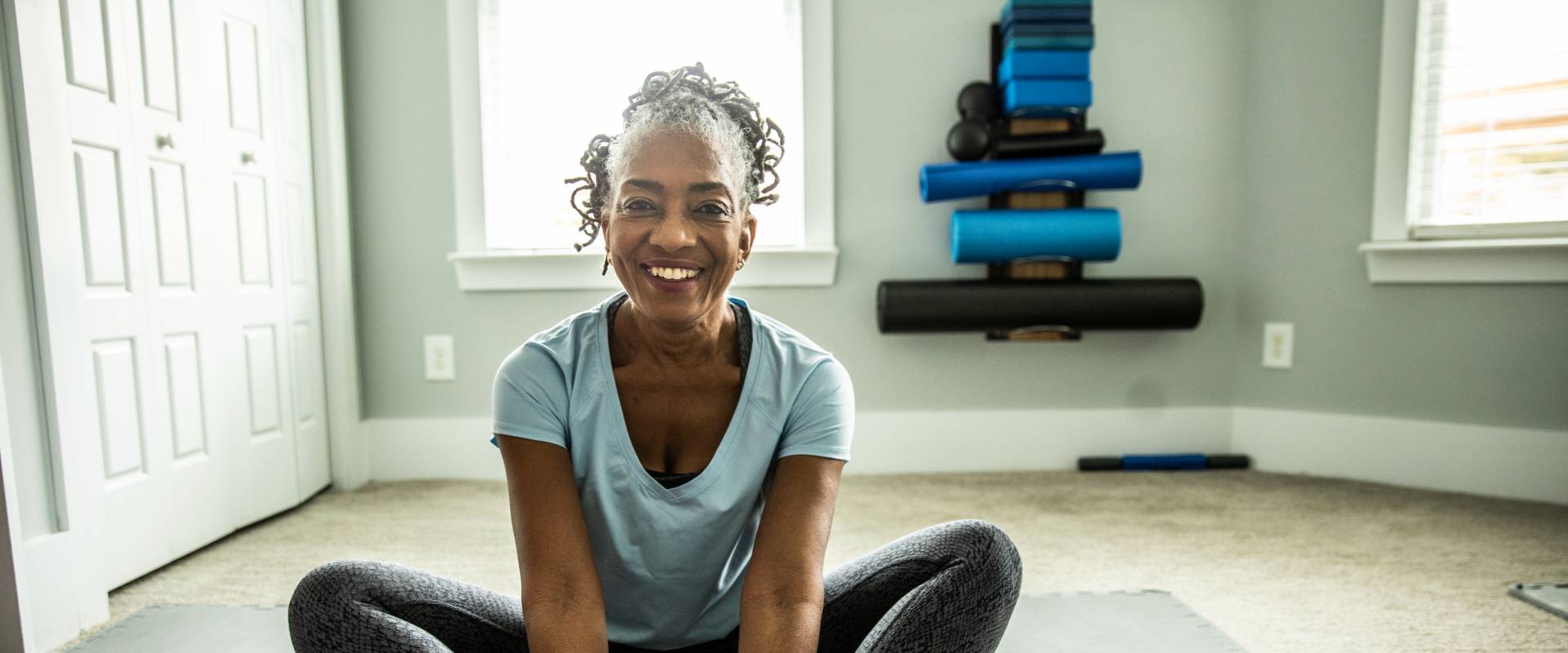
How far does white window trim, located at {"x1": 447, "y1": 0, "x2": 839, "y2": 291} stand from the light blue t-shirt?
1472 millimetres

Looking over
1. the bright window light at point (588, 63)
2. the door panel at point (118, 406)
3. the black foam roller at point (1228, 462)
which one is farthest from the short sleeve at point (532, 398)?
the black foam roller at point (1228, 462)

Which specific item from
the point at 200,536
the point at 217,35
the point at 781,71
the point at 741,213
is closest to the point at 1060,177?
the point at 781,71

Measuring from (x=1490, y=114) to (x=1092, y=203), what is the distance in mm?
1018

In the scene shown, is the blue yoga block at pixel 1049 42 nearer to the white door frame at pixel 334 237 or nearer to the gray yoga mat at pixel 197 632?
the white door frame at pixel 334 237

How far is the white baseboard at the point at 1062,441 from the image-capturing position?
2295mm

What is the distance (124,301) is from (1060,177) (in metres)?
2.26

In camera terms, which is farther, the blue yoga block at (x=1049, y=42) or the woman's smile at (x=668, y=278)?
the blue yoga block at (x=1049, y=42)

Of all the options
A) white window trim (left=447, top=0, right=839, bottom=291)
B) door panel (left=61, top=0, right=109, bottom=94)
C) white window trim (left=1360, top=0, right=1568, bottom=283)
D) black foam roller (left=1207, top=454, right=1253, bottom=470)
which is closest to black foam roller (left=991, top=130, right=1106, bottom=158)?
white window trim (left=447, top=0, right=839, bottom=291)

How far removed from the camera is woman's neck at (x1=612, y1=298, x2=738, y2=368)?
94cm

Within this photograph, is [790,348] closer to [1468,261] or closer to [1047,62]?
[1047,62]

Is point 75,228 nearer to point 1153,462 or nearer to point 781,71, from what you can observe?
point 781,71

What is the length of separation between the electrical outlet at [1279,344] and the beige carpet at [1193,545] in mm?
353

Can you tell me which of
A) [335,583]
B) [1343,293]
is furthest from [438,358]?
[1343,293]

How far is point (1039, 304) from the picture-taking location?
2.24 meters
